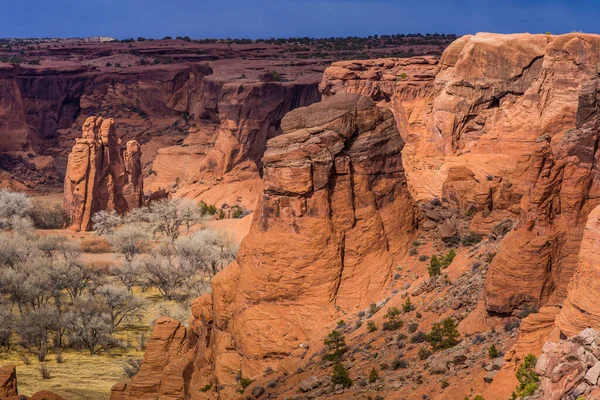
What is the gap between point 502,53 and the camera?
57.6 m

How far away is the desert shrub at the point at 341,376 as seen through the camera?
81.8 feet

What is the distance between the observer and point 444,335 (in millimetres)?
24766

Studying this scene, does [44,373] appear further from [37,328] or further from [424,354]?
[424,354]

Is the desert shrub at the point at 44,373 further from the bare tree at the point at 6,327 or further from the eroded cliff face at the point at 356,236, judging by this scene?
the eroded cliff face at the point at 356,236

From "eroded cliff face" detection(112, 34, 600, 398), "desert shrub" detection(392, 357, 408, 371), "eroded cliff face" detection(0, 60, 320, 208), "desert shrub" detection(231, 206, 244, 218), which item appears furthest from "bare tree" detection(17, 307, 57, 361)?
"eroded cliff face" detection(0, 60, 320, 208)

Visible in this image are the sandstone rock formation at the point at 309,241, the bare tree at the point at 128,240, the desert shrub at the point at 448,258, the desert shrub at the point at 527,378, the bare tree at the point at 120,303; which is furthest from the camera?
the bare tree at the point at 128,240

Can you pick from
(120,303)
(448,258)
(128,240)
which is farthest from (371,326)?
(128,240)

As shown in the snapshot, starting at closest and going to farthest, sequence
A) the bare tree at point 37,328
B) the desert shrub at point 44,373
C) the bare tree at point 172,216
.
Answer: the desert shrub at point 44,373
the bare tree at point 37,328
the bare tree at point 172,216

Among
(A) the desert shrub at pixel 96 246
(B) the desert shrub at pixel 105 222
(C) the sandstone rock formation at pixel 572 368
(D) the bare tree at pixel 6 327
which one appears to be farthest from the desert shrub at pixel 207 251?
(C) the sandstone rock formation at pixel 572 368

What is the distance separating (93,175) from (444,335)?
48943mm

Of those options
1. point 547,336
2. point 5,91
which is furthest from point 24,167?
point 547,336

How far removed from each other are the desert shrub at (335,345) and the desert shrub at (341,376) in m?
0.91

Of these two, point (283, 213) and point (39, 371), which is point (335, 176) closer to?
point (283, 213)

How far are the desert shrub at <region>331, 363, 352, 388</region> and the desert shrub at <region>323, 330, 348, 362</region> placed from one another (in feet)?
2.99
